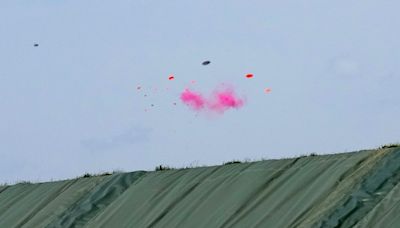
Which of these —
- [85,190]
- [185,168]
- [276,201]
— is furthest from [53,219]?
[276,201]

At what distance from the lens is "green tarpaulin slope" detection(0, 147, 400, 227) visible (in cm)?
1324

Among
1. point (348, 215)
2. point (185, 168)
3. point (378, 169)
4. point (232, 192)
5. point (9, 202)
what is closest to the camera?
point (348, 215)

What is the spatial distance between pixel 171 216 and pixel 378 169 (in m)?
4.00

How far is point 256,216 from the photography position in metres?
14.4

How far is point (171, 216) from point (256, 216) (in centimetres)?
213

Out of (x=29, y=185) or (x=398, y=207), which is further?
(x=29, y=185)

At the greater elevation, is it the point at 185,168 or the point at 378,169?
the point at 185,168

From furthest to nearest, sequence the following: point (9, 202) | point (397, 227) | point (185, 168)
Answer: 1. point (9, 202)
2. point (185, 168)
3. point (397, 227)

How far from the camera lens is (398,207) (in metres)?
12.3

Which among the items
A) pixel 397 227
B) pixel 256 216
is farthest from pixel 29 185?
pixel 397 227

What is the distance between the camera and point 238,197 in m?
15.4

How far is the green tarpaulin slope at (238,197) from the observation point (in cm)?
1324

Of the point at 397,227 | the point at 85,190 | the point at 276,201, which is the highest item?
the point at 85,190

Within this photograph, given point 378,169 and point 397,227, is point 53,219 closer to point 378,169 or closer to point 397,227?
point 378,169
